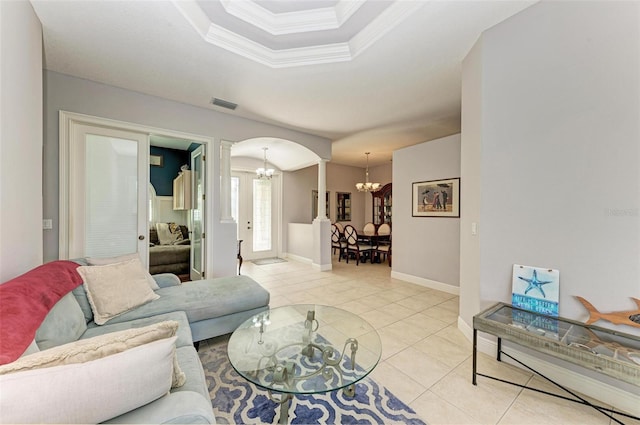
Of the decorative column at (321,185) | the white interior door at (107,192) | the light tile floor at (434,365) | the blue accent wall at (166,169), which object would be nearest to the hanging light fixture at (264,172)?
the decorative column at (321,185)

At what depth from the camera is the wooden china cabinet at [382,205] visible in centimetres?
758

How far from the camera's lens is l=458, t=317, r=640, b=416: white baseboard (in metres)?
1.60

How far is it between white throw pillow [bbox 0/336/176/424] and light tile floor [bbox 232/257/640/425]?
160cm

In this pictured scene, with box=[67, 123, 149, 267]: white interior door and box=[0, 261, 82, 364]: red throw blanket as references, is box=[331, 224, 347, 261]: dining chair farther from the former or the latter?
box=[0, 261, 82, 364]: red throw blanket

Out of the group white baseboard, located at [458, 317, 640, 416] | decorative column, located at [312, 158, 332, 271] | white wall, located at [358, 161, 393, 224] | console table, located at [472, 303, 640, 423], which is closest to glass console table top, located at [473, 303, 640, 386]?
console table, located at [472, 303, 640, 423]

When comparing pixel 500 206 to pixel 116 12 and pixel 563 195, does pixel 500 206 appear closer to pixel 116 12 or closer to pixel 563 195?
pixel 563 195

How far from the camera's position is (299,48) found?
8.22ft

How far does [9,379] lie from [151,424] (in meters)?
0.41

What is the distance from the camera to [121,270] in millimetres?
2137

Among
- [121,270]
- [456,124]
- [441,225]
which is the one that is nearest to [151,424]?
[121,270]

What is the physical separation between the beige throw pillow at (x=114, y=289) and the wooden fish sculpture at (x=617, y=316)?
11.2 feet

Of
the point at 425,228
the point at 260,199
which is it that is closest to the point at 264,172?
the point at 260,199

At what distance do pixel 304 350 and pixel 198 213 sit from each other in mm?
3037

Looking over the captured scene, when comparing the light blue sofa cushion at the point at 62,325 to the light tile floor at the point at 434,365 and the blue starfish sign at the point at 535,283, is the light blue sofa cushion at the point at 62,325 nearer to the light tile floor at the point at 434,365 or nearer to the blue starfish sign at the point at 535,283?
the light tile floor at the point at 434,365
